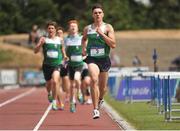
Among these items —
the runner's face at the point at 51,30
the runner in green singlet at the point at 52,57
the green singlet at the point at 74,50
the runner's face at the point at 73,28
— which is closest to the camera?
the runner's face at the point at 51,30

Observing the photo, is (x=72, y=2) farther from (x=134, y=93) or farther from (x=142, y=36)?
(x=134, y=93)

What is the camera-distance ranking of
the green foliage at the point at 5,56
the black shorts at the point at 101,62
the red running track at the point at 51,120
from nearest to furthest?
the red running track at the point at 51,120 < the black shorts at the point at 101,62 < the green foliage at the point at 5,56

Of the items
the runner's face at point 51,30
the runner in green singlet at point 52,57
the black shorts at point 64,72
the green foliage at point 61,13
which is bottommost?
the black shorts at point 64,72

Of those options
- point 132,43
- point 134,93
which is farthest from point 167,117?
point 132,43

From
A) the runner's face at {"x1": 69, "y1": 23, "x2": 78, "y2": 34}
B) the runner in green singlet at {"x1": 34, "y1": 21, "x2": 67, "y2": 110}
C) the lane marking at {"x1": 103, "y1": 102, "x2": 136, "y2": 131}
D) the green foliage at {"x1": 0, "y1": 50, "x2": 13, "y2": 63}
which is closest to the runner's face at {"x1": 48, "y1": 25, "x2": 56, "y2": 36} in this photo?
the runner in green singlet at {"x1": 34, "y1": 21, "x2": 67, "y2": 110}

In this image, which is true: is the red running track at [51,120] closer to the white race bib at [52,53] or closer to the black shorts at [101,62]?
the black shorts at [101,62]

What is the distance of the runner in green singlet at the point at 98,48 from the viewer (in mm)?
15758

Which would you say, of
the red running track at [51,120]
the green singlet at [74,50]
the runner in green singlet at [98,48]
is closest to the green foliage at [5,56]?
the green singlet at [74,50]

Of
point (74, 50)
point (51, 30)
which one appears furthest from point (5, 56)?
point (51, 30)

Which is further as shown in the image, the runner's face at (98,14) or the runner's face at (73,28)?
the runner's face at (73,28)

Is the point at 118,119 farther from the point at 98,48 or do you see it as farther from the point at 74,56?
the point at 74,56

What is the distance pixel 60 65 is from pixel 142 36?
212ft

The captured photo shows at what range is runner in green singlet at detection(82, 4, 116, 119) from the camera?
1576cm

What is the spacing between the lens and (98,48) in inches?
637
